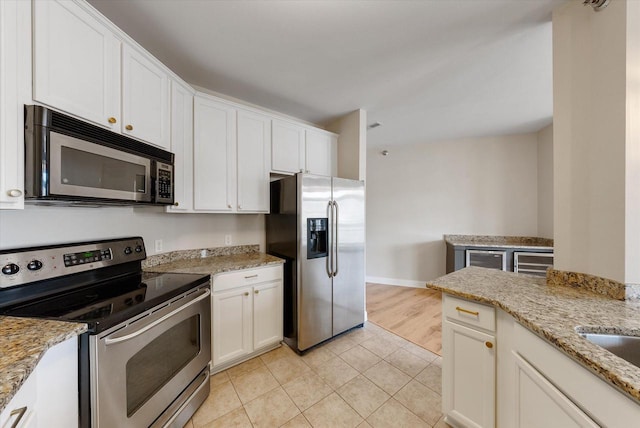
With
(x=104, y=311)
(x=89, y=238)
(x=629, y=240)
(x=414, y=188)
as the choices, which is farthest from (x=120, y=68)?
(x=414, y=188)

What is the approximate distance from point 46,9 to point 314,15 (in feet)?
4.45

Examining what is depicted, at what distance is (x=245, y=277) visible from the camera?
2135 millimetres

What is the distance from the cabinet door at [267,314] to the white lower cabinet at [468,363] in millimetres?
1468

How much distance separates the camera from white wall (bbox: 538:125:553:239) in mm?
3516

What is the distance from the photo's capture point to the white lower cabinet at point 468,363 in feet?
4.25

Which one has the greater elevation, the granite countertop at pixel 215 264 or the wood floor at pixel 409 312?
the granite countertop at pixel 215 264

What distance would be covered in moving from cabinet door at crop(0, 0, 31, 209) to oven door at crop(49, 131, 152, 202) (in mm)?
95

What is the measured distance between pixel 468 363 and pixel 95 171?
2328mm

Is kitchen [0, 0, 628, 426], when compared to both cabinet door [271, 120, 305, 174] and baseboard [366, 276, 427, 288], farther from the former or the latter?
baseboard [366, 276, 427, 288]

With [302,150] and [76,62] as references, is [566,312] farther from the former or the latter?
[76,62]

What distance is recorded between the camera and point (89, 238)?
1.66 metres

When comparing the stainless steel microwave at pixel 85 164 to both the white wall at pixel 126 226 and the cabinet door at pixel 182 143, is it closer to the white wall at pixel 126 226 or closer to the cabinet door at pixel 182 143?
the cabinet door at pixel 182 143

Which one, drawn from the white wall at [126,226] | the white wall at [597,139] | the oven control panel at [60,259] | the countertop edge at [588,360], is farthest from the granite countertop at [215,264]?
the white wall at [597,139]

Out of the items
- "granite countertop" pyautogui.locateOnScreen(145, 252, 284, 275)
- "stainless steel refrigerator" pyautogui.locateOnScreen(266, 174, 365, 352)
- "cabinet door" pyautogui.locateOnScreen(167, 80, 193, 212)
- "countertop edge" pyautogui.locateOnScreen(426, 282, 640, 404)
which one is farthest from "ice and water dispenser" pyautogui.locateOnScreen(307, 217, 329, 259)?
"countertop edge" pyautogui.locateOnScreen(426, 282, 640, 404)
